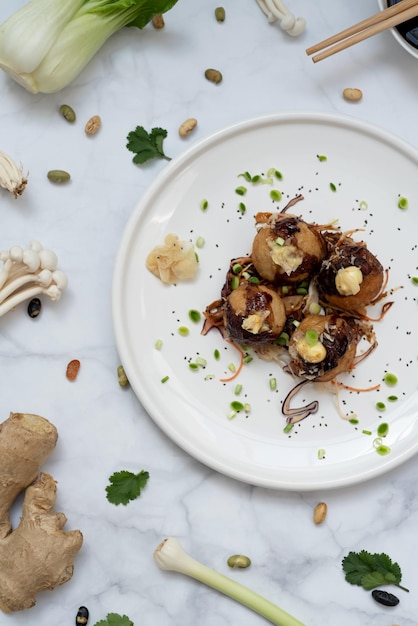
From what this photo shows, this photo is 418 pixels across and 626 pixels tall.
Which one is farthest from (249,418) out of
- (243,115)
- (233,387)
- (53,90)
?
(53,90)

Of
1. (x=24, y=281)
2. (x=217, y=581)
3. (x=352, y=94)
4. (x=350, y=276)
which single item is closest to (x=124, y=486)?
(x=217, y=581)

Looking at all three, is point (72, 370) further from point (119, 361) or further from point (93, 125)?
point (93, 125)

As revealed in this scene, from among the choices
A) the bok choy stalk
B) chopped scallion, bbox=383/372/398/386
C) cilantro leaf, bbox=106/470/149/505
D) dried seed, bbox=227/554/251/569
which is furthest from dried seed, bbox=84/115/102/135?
dried seed, bbox=227/554/251/569

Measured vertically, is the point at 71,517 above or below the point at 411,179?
below

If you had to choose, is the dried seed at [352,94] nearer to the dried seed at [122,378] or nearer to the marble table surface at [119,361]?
the marble table surface at [119,361]

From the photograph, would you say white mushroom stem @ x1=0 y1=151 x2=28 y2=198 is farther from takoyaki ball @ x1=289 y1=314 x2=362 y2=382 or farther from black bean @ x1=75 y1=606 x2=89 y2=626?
black bean @ x1=75 y1=606 x2=89 y2=626

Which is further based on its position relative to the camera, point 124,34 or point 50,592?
point 124,34

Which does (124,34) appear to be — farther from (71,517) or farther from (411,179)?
(71,517)
